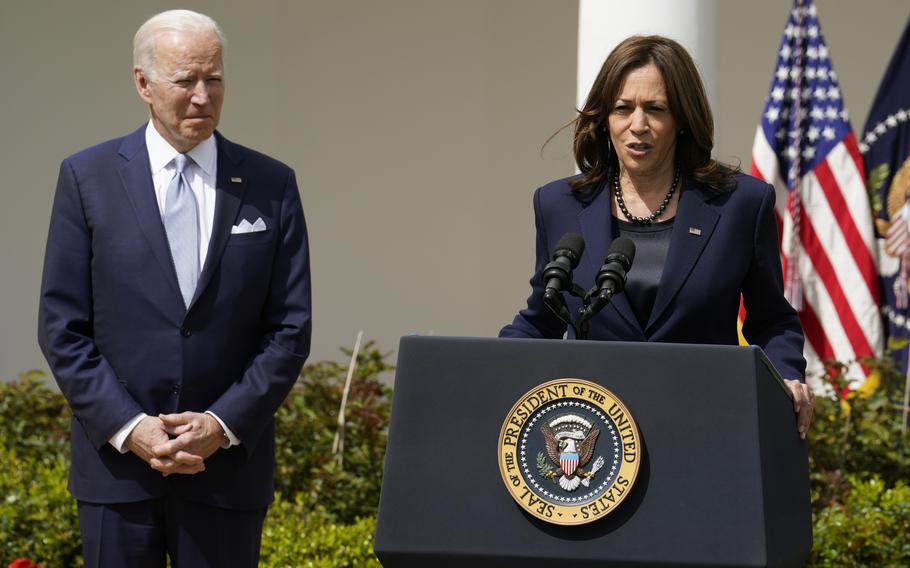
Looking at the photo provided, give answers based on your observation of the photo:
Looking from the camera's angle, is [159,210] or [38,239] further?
[38,239]

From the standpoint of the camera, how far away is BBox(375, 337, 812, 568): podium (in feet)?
7.08

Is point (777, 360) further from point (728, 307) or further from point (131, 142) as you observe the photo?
point (131, 142)

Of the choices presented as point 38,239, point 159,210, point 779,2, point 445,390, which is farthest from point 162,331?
point 779,2

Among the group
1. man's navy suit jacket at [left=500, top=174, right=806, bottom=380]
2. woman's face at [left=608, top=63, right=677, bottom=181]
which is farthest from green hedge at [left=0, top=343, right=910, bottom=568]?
woman's face at [left=608, top=63, right=677, bottom=181]

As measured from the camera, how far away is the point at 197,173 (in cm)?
341

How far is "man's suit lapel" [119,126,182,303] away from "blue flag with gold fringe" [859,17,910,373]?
A: 4203mm

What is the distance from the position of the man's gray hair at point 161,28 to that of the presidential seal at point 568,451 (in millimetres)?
1545

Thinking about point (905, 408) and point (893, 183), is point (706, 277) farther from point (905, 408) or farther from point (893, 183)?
point (893, 183)

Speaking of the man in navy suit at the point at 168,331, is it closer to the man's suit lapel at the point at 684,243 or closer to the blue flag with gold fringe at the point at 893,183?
the man's suit lapel at the point at 684,243

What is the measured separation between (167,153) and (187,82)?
21 cm

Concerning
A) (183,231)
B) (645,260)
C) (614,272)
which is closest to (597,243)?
(645,260)

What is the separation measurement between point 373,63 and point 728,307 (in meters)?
6.25

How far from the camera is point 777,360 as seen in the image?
2.80 metres

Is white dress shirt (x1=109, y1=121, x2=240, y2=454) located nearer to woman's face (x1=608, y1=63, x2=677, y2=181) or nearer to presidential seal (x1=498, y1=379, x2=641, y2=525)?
woman's face (x1=608, y1=63, x2=677, y2=181)
